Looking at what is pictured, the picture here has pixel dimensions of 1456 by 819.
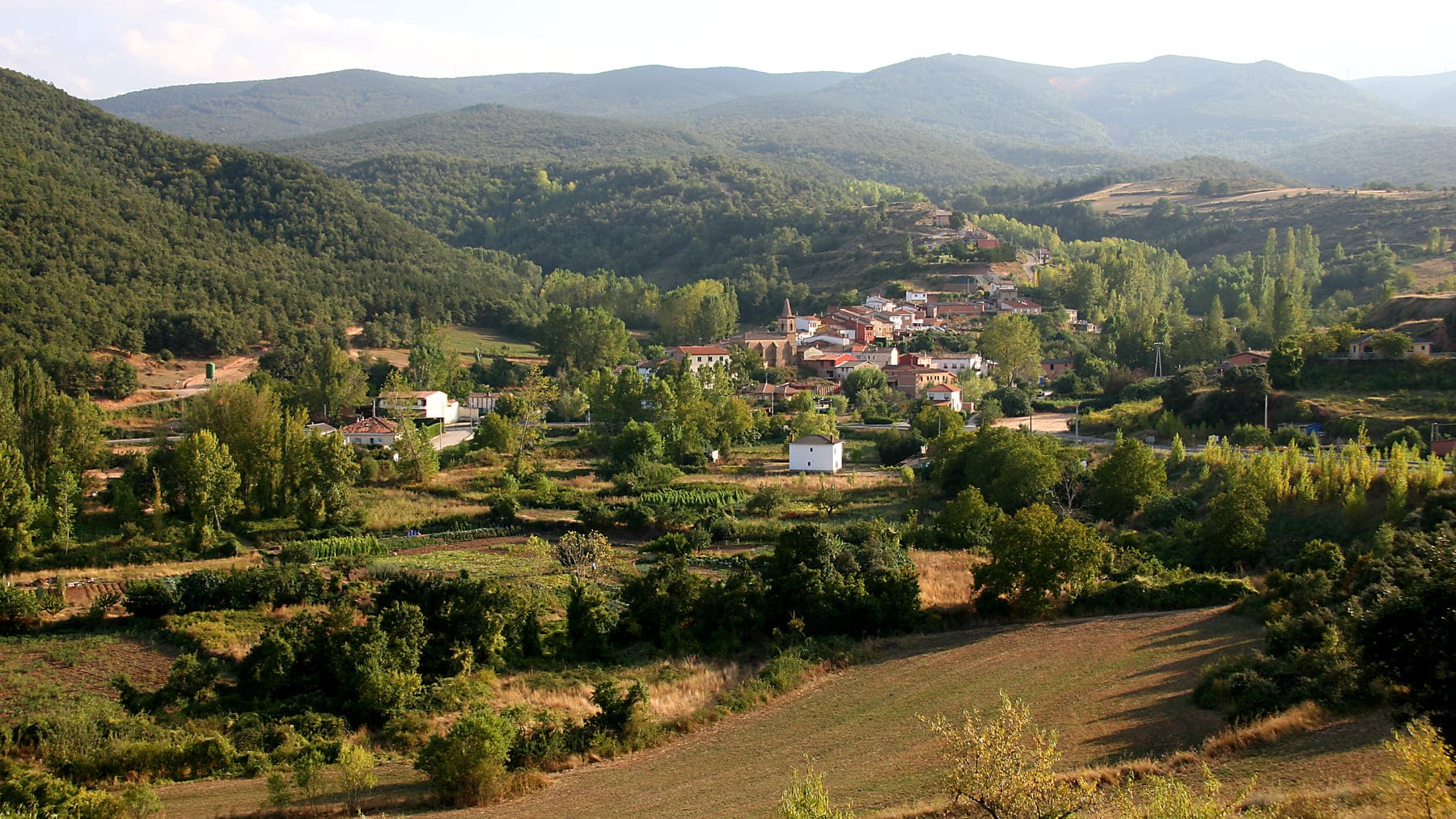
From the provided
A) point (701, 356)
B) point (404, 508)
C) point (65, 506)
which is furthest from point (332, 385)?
point (65, 506)

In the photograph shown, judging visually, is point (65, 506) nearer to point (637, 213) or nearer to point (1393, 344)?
point (1393, 344)

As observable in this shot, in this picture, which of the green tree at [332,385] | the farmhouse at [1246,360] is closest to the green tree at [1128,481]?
the farmhouse at [1246,360]

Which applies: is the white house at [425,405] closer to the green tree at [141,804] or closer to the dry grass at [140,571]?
the dry grass at [140,571]

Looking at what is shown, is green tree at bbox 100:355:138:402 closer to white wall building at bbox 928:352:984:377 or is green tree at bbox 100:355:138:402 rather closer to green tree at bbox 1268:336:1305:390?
white wall building at bbox 928:352:984:377

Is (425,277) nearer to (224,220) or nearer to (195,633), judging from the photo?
(224,220)

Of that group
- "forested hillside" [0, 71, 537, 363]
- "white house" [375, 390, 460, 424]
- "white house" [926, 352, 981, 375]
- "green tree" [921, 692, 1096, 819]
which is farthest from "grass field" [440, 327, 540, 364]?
"green tree" [921, 692, 1096, 819]
